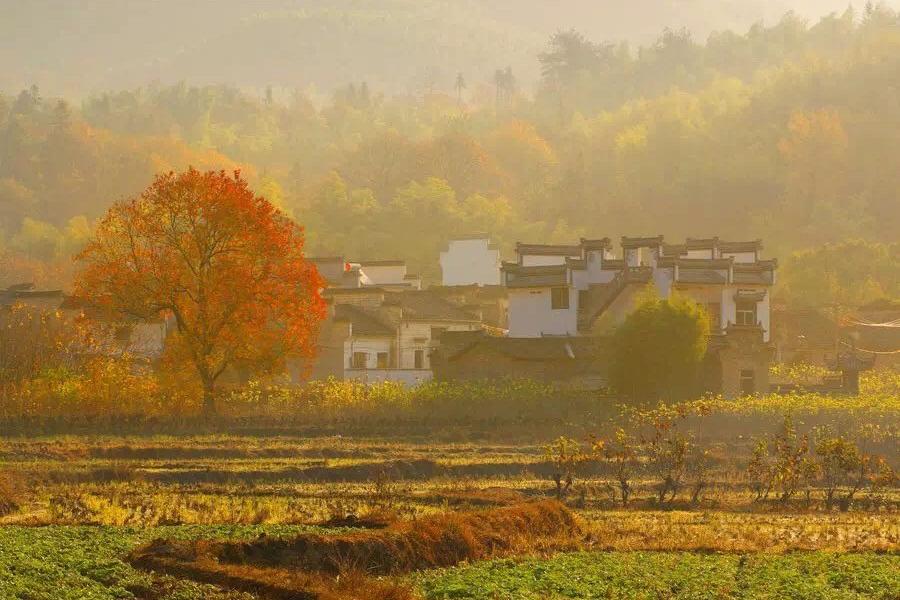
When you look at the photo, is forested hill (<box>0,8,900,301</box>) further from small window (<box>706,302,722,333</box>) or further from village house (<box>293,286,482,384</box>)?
village house (<box>293,286,482,384</box>)

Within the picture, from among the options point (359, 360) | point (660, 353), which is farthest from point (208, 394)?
point (359, 360)

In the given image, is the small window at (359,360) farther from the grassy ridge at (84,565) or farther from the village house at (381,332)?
the grassy ridge at (84,565)

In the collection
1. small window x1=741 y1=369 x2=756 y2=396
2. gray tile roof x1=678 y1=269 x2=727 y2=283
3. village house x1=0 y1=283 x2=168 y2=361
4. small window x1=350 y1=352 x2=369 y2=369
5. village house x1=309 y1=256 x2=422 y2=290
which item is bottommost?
small window x1=741 y1=369 x2=756 y2=396

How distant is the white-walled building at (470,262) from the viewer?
95.2m

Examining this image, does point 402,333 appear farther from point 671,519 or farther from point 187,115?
point 187,115

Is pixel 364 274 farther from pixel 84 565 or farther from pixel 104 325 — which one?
pixel 84 565

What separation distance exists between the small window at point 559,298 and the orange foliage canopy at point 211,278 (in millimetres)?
17205

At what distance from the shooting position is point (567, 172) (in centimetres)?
13662

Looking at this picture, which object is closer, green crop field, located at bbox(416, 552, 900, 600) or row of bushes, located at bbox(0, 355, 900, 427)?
green crop field, located at bbox(416, 552, 900, 600)

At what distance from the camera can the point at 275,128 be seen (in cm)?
19100

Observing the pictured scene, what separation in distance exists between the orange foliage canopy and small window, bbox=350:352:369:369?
601 inches

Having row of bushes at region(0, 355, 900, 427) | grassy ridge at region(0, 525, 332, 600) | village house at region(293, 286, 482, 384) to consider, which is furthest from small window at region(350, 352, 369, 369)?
grassy ridge at region(0, 525, 332, 600)

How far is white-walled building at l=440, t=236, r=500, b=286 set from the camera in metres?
95.2

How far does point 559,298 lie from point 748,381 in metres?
11.7
